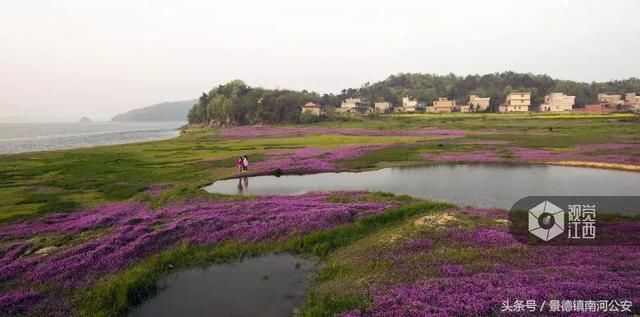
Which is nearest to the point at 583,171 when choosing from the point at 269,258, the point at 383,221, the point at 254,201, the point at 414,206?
the point at 414,206

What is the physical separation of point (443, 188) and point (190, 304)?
75.9 feet

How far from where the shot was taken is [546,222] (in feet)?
59.3

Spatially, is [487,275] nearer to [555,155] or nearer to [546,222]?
[546,222]

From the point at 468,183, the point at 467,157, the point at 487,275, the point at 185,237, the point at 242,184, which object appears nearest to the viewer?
the point at 487,275

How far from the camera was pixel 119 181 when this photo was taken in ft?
122

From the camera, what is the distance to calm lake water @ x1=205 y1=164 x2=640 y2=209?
92.4 feet

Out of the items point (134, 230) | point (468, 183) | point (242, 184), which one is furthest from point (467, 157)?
point (134, 230)

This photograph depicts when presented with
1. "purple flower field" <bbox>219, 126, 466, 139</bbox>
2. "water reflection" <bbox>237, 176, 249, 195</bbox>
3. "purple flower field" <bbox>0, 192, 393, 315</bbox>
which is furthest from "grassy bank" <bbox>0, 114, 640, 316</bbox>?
"purple flower field" <bbox>219, 126, 466, 139</bbox>

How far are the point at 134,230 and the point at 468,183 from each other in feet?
85.1

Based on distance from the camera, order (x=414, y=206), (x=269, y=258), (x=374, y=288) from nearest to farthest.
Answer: (x=374, y=288) < (x=269, y=258) < (x=414, y=206)

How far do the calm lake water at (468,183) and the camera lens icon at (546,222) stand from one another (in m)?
3.70

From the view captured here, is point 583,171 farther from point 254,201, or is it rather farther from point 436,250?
point 254,201

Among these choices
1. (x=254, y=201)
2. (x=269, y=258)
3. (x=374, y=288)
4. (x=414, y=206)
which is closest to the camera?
(x=374, y=288)

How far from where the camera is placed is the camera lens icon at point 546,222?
54.1 feet
